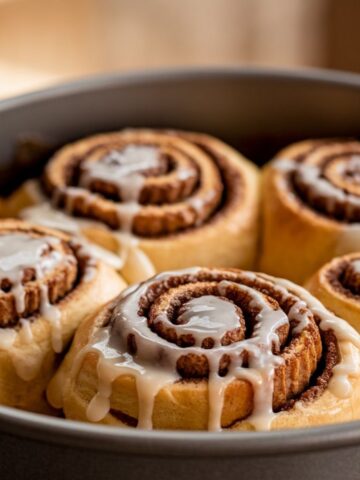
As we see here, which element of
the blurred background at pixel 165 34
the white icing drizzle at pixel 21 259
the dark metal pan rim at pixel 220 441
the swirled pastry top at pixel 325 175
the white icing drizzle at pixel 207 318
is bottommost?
the blurred background at pixel 165 34

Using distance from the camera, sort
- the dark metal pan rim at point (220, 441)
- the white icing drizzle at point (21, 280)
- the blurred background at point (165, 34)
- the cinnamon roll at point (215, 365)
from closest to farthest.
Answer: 1. the dark metal pan rim at point (220, 441)
2. the cinnamon roll at point (215, 365)
3. the white icing drizzle at point (21, 280)
4. the blurred background at point (165, 34)

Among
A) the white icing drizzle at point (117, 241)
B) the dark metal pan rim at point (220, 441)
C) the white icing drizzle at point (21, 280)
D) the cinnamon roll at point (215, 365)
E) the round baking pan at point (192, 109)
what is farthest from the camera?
the round baking pan at point (192, 109)

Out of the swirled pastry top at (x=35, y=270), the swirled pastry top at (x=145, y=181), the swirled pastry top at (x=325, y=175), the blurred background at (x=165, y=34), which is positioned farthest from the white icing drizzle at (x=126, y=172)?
the blurred background at (x=165, y=34)

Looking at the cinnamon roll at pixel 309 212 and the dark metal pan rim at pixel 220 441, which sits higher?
the dark metal pan rim at pixel 220 441

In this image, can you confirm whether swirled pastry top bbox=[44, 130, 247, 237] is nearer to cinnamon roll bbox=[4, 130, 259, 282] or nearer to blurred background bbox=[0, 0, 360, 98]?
cinnamon roll bbox=[4, 130, 259, 282]

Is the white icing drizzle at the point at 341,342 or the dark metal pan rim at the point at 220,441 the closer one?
the dark metal pan rim at the point at 220,441

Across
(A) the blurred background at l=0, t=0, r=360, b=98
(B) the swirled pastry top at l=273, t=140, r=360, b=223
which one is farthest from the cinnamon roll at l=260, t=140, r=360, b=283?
(A) the blurred background at l=0, t=0, r=360, b=98

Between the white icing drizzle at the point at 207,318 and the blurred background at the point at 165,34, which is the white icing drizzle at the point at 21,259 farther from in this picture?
the blurred background at the point at 165,34
